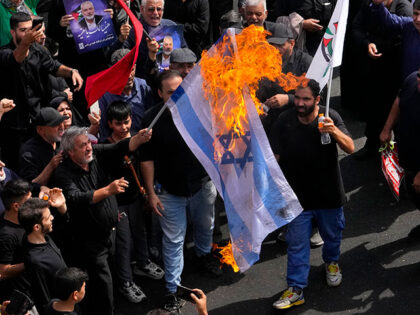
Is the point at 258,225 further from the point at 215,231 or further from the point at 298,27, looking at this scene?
the point at 298,27

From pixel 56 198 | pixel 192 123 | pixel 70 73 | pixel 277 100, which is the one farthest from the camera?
pixel 70 73

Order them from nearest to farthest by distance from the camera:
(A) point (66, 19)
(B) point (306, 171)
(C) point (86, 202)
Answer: (C) point (86, 202) → (B) point (306, 171) → (A) point (66, 19)

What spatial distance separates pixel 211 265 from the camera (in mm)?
6730

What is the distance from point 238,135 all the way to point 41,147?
1876 millimetres

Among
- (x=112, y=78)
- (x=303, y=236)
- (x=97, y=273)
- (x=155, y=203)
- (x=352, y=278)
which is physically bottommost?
(x=352, y=278)

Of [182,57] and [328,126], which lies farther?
[182,57]

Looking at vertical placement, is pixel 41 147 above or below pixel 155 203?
above

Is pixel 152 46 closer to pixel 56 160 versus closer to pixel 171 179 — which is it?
pixel 171 179

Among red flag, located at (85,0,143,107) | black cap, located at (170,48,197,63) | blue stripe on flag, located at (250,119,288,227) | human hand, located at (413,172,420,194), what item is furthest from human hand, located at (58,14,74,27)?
human hand, located at (413,172,420,194)

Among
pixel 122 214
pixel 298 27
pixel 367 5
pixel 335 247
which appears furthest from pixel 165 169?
pixel 367 5

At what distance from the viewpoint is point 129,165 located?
6164mm

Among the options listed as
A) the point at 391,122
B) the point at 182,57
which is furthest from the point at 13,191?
the point at 391,122

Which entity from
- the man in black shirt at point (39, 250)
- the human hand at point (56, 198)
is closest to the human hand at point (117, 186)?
the human hand at point (56, 198)

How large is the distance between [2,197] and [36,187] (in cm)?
37
